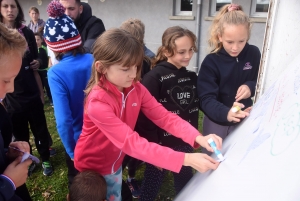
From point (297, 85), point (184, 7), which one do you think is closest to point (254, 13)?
point (184, 7)

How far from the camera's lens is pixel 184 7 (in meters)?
7.63

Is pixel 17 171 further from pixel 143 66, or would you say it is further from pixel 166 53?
pixel 143 66

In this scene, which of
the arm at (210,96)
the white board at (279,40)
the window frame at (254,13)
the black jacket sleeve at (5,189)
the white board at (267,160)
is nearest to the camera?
the white board at (267,160)

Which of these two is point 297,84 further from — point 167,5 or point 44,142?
point 167,5

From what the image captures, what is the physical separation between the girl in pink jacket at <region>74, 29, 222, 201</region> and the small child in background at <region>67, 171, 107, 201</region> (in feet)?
0.34

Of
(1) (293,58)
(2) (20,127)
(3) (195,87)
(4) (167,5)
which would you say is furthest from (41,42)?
(1) (293,58)

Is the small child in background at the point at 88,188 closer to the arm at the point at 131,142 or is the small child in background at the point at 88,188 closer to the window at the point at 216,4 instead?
the arm at the point at 131,142

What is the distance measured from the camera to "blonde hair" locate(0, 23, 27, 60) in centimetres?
107

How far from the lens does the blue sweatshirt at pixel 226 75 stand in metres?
1.89

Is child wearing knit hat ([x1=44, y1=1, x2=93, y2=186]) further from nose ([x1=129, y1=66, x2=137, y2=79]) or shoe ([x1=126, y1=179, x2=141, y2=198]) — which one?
shoe ([x1=126, y1=179, x2=141, y2=198])

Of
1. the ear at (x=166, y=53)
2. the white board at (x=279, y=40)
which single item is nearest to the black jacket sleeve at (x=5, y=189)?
the ear at (x=166, y=53)

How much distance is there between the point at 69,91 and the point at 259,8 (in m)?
6.07

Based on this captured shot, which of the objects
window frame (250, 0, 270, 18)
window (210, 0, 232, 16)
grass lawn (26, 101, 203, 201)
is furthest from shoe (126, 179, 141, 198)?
window (210, 0, 232, 16)

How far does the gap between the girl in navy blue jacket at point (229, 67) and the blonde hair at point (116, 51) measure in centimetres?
61
